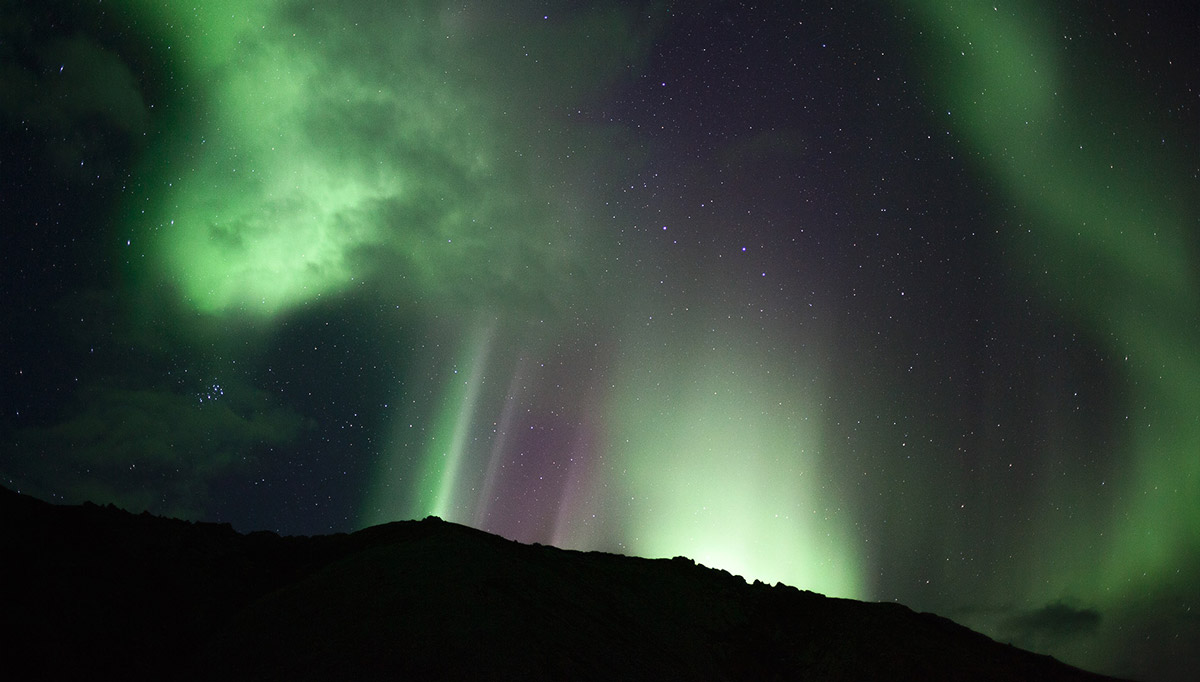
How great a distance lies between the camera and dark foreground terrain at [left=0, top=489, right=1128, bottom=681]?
46.2 ft

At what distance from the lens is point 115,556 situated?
1748 cm

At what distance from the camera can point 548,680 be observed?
1435cm

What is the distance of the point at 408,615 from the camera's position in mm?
15477

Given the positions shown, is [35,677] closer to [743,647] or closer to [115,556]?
[115,556]

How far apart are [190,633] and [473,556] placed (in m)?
6.73

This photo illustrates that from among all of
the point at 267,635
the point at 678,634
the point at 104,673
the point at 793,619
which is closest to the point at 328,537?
the point at 267,635

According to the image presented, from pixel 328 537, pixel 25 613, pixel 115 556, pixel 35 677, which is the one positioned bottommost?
pixel 35 677

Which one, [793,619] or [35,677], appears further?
[793,619]

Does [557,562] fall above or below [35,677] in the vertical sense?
above

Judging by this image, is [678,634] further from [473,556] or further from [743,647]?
[473,556]

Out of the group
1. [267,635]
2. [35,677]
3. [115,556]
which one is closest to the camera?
[35,677]

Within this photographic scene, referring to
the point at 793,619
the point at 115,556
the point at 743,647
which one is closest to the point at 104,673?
the point at 115,556

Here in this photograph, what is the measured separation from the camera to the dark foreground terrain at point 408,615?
14.1 meters

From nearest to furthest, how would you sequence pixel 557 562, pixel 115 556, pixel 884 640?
pixel 115 556, pixel 884 640, pixel 557 562
